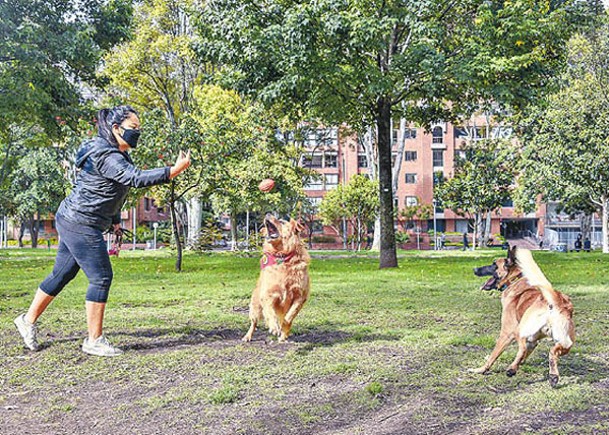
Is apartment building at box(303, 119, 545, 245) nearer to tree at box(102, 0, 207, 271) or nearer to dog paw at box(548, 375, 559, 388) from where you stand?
tree at box(102, 0, 207, 271)

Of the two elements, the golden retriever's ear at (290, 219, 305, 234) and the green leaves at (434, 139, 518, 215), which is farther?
the green leaves at (434, 139, 518, 215)

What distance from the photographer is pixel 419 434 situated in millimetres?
3633

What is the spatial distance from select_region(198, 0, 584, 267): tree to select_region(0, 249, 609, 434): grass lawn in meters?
7.65

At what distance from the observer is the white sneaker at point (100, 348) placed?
5723 mm

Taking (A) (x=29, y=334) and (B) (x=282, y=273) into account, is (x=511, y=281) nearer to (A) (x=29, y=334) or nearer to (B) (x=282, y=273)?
(B) (x=282, y=273)

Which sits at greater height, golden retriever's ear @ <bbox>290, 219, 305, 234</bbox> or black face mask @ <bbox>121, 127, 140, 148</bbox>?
black face mask @ <bbox>121, 127, 140, 148</bbox>

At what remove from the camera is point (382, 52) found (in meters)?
16.5

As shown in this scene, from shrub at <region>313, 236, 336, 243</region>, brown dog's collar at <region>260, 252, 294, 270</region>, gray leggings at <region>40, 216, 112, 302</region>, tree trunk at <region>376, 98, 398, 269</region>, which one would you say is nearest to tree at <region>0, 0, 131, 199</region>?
tree trunk at <region>376, 98, 398, 269</region>

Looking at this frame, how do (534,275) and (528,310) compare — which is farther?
(534,275)

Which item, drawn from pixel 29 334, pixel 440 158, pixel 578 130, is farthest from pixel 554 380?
pixel 440 158

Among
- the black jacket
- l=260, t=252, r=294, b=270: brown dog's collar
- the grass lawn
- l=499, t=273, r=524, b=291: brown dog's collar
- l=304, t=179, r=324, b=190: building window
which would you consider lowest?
the grass lawn

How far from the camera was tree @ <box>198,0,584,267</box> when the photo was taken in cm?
1475

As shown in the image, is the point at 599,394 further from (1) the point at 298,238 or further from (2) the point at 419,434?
(1) the point at 298,238

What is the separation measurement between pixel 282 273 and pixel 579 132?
99.8 ft
